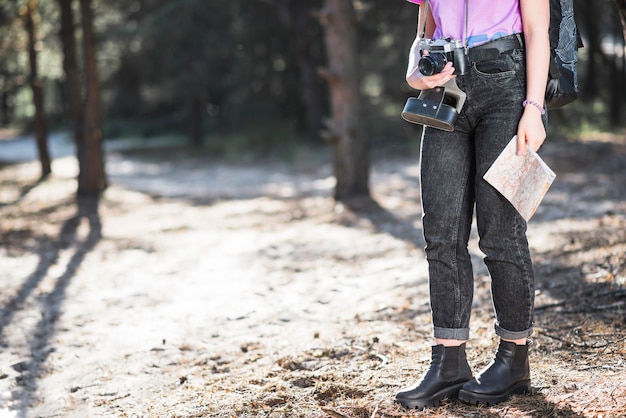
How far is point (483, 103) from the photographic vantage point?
8.80 feet

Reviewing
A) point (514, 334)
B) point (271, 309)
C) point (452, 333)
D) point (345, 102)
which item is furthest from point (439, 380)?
point (345, 102)

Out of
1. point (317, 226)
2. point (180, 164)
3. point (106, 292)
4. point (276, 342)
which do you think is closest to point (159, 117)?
point (180, 164)

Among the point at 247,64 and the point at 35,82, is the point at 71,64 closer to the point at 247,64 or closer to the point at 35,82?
the point at 35,82

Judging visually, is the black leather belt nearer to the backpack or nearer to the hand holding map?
the backpack

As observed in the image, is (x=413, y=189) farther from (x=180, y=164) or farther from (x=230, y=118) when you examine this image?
(x=230, y=118)

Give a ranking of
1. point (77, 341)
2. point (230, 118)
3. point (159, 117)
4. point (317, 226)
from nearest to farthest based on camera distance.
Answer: point (77, 341), point (317, 226), point (230, 118), point (159, 117)

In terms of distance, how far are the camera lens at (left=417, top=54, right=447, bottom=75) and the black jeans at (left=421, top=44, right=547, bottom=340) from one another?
10 cm

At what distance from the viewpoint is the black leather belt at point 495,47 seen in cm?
265

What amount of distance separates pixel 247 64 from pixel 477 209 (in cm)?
2017

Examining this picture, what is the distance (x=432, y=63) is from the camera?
2.67 metres

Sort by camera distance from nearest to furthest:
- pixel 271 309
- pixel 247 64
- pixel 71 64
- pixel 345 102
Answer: pixel 271 309
pixel 345 102
pixel 71 64
pixel 247 64

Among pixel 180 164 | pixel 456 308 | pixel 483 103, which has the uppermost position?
pixel 483 103

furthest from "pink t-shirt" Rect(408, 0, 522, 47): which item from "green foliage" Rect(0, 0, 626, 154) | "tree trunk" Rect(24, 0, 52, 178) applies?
"green foliage" Rect(0, 0, 626, 154)

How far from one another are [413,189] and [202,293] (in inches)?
251
